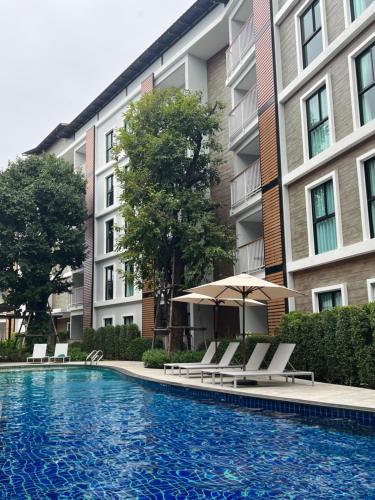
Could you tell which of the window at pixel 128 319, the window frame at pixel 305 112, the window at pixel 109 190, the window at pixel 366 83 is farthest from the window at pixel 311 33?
the window at pixel 109 190

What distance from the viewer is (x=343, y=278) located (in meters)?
11.9

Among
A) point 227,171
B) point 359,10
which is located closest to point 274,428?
point 359,10

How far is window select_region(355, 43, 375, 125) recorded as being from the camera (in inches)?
443

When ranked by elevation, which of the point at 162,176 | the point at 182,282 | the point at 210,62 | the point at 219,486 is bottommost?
the point at 219,486

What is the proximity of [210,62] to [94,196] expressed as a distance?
1100 cm

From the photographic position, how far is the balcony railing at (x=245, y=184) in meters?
16.8

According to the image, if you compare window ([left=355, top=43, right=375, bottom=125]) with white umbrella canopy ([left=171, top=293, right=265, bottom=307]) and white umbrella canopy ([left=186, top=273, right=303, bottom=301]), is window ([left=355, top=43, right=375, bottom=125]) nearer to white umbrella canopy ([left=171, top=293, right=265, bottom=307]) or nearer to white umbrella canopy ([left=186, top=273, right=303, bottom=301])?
white umbrella canopy ([left=186, top=273, right=303, bottom=301])

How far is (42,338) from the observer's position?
25094 millimetres

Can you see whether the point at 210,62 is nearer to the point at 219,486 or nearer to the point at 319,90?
the point at 319,90

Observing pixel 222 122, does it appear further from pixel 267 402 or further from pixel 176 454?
pixel 176 454

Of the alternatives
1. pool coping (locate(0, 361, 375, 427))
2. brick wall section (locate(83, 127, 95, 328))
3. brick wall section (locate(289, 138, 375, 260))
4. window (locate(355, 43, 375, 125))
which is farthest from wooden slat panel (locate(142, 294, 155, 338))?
window (locate(355, 43, 375, 125))

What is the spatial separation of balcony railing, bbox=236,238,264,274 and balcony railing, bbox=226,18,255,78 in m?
7.02

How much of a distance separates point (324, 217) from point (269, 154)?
11.5 ft

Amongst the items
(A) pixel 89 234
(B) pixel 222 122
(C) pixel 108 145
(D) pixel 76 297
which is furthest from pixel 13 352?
(B) pixel 222 122
